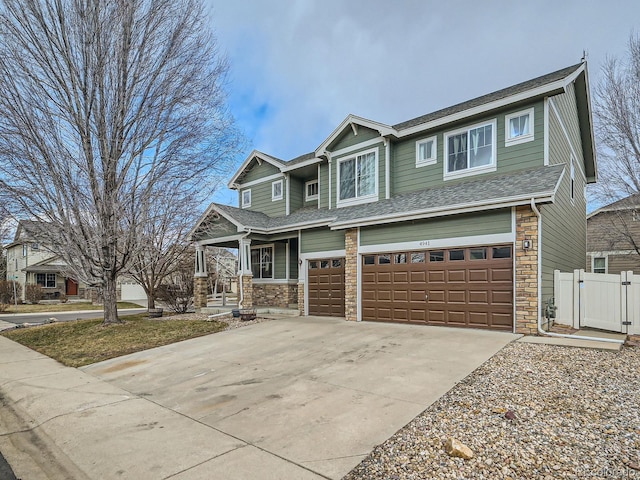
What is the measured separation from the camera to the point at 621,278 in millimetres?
9047

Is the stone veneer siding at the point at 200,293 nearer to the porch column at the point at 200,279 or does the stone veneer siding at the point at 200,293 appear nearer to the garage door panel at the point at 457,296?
the porch column at the point at 200,279

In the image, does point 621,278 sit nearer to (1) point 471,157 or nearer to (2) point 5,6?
(1) point 471,157

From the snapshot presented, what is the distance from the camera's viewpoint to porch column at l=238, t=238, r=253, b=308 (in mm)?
14438

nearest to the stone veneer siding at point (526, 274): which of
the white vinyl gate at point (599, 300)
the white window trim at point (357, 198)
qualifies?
the white vinyl gate at point (599, 300)

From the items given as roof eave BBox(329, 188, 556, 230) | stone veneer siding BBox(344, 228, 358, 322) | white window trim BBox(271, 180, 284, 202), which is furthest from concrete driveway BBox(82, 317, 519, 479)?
white window trim BBox(271, 180, 284, 202)

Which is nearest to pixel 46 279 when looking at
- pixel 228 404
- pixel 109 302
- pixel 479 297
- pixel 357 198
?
pixel 109 302

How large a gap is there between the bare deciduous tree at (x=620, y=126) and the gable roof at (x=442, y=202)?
6.53m

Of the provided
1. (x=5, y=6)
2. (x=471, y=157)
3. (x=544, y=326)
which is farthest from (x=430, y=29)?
(x=5, y=6)

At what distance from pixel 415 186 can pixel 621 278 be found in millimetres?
6173

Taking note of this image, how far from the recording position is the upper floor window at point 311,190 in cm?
1717

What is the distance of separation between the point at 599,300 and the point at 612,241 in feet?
36.2

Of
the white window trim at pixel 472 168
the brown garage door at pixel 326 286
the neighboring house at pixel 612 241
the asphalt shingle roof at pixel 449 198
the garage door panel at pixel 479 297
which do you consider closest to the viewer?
the asphalt shingle roof at pixel 449 198

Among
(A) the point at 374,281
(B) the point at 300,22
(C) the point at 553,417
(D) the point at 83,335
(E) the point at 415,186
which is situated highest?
(B) the point at 300,22

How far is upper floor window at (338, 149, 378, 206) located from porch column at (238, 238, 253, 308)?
4.33 m
